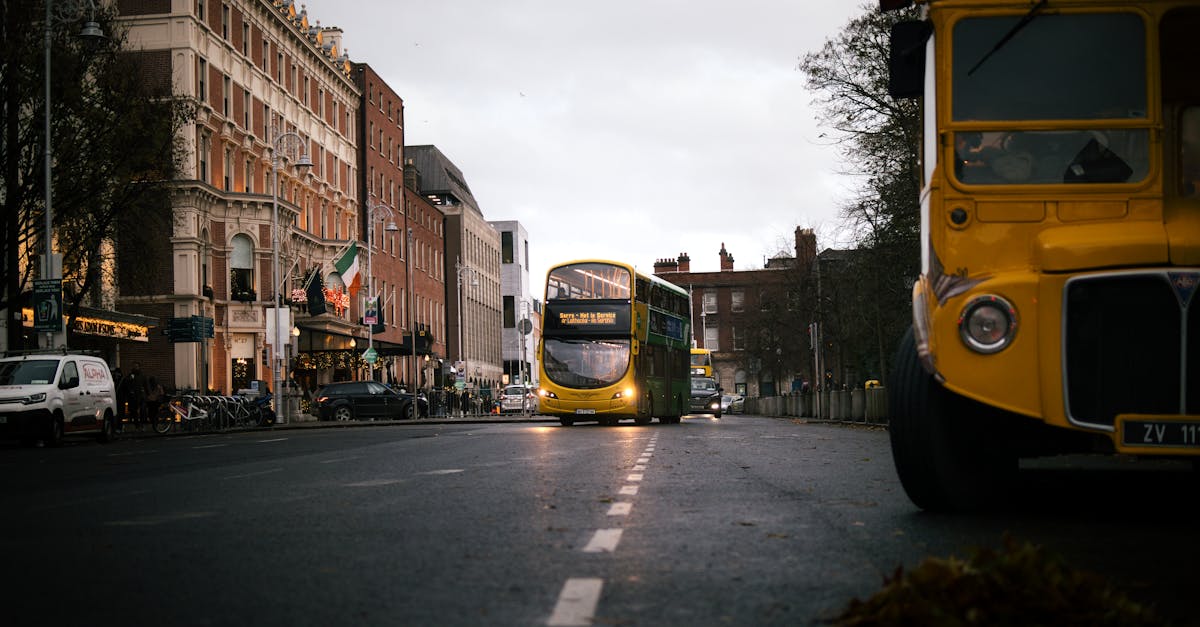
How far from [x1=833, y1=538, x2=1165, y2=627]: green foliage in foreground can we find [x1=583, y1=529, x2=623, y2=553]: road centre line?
236 centimetres

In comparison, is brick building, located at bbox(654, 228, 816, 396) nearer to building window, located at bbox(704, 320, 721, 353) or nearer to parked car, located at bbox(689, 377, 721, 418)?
building window, located at bbox(704, 320, 721, 353)

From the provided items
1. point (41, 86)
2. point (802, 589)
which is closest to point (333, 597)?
point (802, 589)

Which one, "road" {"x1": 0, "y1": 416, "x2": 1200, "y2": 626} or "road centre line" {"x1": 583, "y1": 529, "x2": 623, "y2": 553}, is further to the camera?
"road centre line" {"x1": 583, "y1": 529, "x2": 623, "y2": 553}

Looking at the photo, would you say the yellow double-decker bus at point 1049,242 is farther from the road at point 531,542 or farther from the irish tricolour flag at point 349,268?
the irish tricolour flag at point 349,268

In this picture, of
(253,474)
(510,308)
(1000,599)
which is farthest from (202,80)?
(510,308)

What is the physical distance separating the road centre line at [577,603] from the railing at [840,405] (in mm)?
28333

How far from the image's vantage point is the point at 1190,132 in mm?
8844

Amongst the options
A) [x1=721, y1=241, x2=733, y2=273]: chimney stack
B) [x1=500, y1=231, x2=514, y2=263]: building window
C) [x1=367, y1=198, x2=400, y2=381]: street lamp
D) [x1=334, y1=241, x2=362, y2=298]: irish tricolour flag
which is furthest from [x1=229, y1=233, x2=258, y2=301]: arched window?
[x1=721, y1=241, x2=733, y2=273]: chimney stack

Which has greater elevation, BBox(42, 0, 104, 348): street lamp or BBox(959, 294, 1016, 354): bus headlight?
BBox(42, 0, 104, 348): street lamp

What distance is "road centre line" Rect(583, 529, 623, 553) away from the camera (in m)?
7.41

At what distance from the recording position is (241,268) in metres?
60.0

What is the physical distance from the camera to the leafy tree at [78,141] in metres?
31.1

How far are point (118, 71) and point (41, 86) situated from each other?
1753mm

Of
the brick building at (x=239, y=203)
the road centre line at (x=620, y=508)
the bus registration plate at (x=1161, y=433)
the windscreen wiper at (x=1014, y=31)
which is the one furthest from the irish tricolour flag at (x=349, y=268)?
the bus registration plate at (x=1161, y=433)
